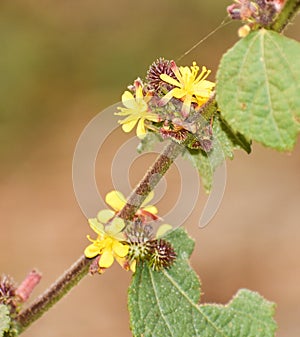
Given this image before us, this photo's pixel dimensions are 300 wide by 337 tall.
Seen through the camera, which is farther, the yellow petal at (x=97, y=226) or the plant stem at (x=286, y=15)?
the yellow petal at (x=97, y=226)

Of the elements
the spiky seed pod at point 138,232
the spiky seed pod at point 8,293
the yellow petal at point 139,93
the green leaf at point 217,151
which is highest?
the green leaf at point 217,151

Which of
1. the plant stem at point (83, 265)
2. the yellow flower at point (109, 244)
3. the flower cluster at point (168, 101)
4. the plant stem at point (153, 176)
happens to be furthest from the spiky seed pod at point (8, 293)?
the flower cluster at point (168, 101)

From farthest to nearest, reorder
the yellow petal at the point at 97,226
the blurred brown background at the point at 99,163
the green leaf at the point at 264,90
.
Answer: the blurred brown background at the point at 99,163
the yellow petal at the point at 97,226
the green leaf at the point at 264,90

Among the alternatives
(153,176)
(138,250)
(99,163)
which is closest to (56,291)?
(138,250)

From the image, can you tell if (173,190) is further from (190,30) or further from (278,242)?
(190,30)

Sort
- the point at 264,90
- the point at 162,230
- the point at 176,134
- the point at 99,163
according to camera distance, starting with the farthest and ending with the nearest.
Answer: the point at 99,163
the point at 162,230
the point at 176,134
the point at 264,90

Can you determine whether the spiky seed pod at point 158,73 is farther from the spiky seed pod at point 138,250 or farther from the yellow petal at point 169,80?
the spiky seed pod at point 138,250

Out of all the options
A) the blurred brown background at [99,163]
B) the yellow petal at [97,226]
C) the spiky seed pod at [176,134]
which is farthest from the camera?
the blurred brown background at [99,163]

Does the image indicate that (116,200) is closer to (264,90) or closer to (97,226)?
(97,226)
